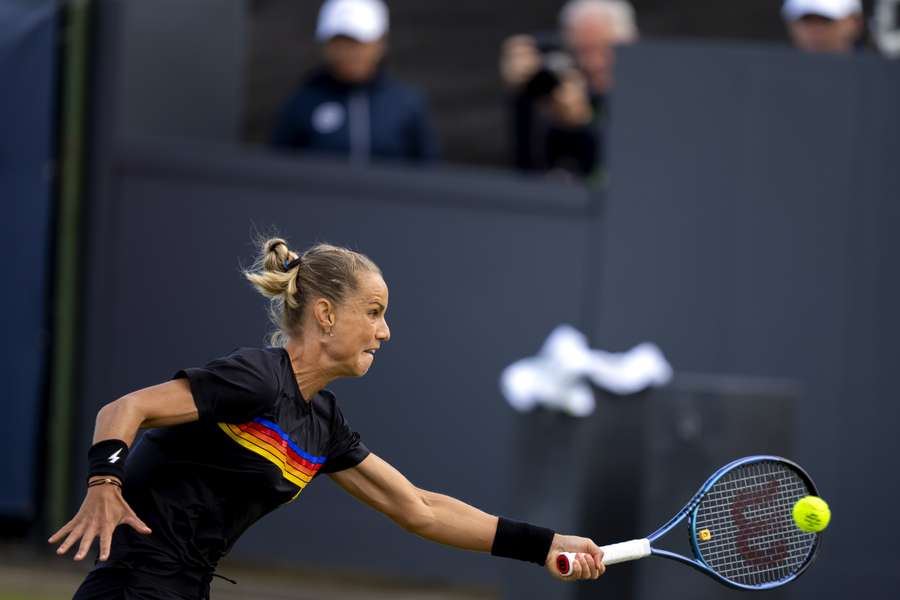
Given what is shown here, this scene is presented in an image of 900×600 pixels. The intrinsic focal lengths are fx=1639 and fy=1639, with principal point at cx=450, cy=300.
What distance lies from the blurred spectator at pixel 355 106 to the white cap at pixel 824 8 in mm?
1654

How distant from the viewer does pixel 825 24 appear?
6883mm

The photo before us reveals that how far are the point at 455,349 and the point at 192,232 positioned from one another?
4.22 ft

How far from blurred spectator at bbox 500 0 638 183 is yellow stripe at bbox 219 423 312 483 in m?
3.65

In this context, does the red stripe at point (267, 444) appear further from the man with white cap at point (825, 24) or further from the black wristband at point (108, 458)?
the man with white cap at point (825, 24)

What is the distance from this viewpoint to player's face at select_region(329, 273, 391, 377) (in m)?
3.74

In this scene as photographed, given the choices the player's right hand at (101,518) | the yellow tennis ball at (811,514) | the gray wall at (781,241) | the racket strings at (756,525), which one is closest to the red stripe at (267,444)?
the player's right hand at (101,518)

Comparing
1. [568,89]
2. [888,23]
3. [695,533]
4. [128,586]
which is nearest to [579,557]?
[695,533]

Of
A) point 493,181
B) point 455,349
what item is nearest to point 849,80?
point 493,181

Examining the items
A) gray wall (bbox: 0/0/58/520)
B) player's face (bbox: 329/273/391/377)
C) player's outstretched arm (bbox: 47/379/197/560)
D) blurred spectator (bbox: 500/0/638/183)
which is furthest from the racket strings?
gray wall (bbox: 0/0/58/520)

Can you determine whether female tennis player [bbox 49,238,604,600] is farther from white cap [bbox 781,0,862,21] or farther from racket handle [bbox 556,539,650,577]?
white cap [bbox 781,0,862,21]

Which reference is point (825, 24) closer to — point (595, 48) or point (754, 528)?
point (595, 48)

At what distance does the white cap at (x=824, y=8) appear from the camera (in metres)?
6.89

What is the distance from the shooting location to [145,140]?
7.38 m

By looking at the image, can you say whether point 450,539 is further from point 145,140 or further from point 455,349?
point 145,140
